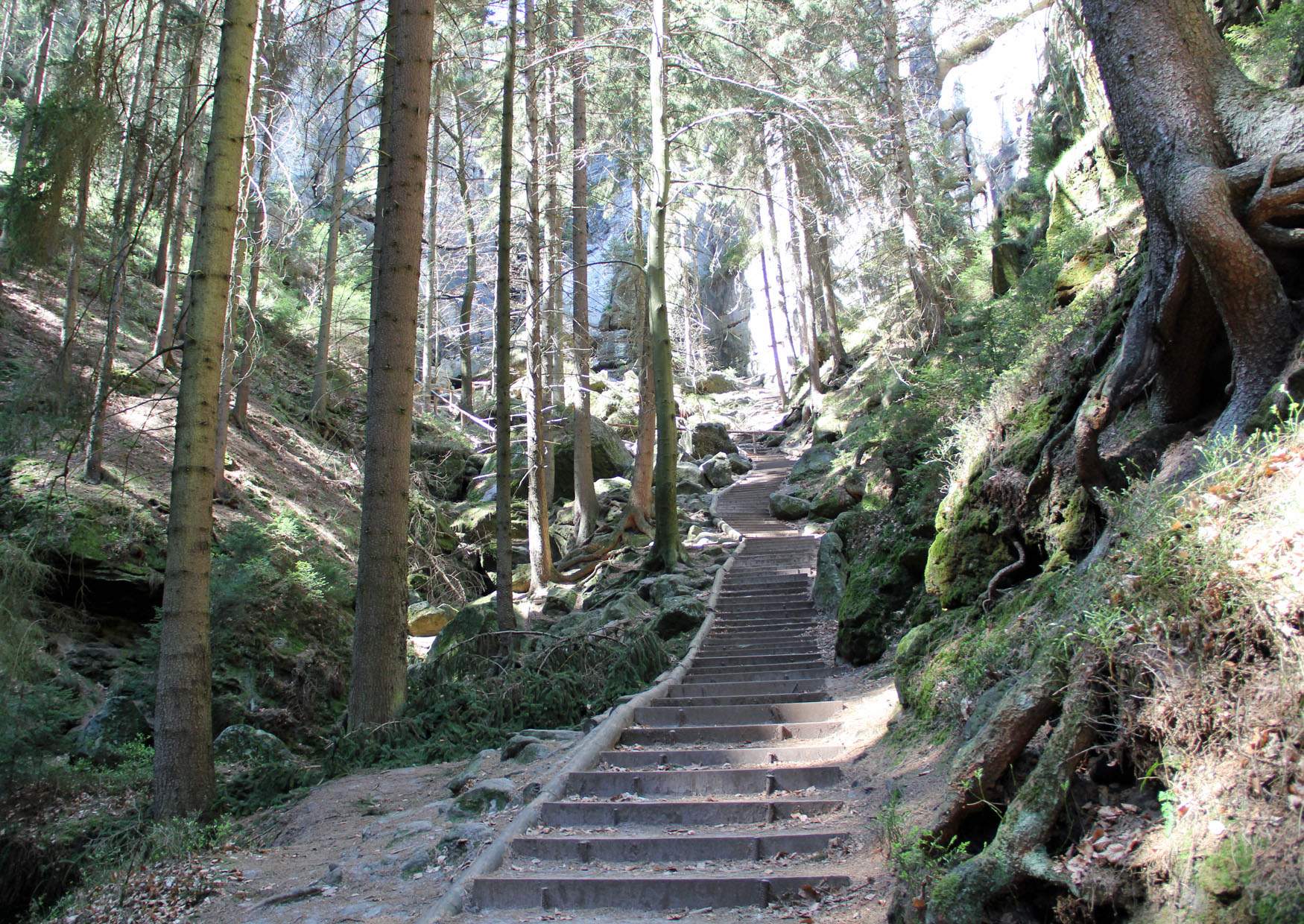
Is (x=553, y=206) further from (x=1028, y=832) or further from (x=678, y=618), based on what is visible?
(x=1028, y=832)

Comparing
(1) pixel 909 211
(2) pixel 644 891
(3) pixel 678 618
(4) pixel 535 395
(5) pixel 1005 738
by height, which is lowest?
(2) pixel 644 891

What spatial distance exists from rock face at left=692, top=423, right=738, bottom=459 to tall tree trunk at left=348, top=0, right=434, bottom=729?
65.8ft

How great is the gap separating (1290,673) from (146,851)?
21.8 feet

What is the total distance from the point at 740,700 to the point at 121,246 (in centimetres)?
1006

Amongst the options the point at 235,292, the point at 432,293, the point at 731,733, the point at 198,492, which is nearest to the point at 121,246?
the point at 235,292

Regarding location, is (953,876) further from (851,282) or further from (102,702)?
(851,282)

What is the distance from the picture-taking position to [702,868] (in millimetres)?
5270

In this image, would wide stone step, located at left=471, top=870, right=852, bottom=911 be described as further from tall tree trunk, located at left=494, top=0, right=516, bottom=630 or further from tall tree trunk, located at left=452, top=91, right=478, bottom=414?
tall tree trunk, located at left=452, top=91, right=478, bottom=414

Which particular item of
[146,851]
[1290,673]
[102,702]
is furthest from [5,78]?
[1290,673]

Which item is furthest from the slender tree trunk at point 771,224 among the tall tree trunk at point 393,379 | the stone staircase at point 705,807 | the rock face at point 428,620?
the stone staircase at point 705,807

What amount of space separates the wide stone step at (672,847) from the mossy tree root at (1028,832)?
1.75 m

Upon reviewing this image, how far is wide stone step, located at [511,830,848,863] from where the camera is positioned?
17.6 feet

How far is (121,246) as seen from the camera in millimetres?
11547

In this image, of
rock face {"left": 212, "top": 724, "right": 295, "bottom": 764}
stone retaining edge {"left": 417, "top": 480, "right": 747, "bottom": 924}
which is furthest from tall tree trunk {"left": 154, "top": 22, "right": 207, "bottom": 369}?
stone retaining edge {"left": 417, "top": 480, "right": 747, "bottom": 924}
